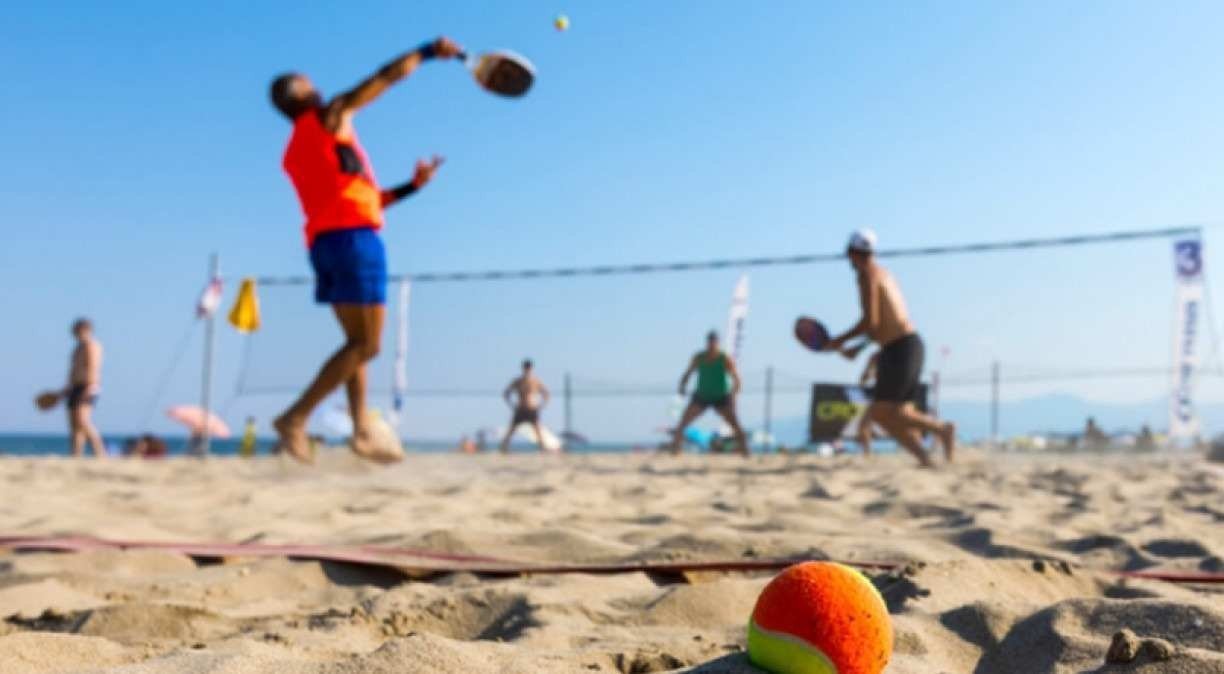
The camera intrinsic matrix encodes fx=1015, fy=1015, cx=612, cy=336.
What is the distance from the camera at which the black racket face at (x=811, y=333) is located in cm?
596

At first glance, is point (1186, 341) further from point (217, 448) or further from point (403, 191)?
point (217, 448)

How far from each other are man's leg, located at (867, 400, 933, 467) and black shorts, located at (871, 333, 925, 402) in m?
0.05

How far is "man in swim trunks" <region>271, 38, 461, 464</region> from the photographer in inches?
146

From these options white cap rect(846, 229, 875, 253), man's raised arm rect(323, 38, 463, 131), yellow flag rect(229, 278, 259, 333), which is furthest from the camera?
yellow flag rect(229, 278, 259, 333)

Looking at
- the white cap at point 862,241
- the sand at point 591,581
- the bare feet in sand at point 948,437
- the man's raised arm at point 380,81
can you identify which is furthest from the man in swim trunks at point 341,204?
the bare feet in sand at point 948,437

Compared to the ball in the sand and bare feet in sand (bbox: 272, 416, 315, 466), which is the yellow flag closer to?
bare feet in sand (bbox: 272, 416, 315, 466)

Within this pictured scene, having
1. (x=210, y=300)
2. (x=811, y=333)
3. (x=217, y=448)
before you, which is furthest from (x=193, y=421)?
(x=217, y=448)

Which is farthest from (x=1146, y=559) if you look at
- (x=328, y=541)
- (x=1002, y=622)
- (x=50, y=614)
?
(x=50, y=614)

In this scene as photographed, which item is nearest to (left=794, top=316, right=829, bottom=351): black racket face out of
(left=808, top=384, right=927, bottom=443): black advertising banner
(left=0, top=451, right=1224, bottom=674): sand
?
(left=0, top=451, right=1224, bottom=674): sand

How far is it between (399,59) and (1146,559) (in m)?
2.90

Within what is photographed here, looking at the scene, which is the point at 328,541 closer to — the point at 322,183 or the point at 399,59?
the point at 322,183

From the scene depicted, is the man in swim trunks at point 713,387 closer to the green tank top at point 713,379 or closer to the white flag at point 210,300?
the green tank top at point 713,379

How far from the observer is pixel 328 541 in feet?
8.93

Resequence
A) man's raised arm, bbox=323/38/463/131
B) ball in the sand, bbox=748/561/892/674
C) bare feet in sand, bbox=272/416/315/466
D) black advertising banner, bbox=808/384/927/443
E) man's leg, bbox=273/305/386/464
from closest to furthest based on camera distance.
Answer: ball in the sand, bbox=748/561/892/674 < man's raised arm, bbox=323/38/463/131 < man's leg, bbox=273/305/386/464 < bare feet in sand, bbox=272/416/315/466 < black advertising banner, bbox=808/384/927/443
